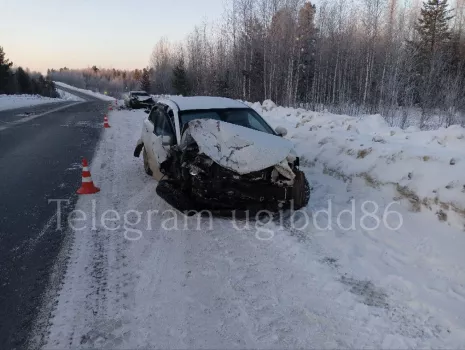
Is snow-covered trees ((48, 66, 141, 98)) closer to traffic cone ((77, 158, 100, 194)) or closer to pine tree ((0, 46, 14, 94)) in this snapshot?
pine tree ((0, 46, 14, 94))

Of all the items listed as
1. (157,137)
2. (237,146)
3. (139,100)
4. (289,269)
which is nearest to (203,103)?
(157,137)

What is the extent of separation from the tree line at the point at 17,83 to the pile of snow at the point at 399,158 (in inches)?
2483

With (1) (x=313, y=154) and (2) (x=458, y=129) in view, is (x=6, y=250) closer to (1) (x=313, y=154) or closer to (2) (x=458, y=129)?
(1) (x=313, y=154)

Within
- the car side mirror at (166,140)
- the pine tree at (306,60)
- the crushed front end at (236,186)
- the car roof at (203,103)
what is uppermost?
the pine tree at (306,60)

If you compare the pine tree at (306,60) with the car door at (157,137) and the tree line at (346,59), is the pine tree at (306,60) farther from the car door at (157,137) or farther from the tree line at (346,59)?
the car door at (157,137)

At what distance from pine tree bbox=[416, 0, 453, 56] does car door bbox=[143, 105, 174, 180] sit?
4012cm

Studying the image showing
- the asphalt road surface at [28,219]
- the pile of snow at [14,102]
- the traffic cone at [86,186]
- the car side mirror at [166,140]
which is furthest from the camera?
the pile of snow at [14,102]

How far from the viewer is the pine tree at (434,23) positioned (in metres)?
39.8

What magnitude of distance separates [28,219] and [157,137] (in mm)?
2629

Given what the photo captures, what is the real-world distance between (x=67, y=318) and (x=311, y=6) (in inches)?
1769

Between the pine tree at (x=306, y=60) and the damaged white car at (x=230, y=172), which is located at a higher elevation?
the pine tree at (x=306, y=60)

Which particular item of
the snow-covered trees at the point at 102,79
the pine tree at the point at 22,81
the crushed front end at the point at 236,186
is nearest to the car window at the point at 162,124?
the crushed front end at the point at 236,186

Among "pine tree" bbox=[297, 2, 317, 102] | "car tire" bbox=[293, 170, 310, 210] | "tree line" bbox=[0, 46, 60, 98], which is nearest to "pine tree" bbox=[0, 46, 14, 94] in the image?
"tree line" bbox=[0, 46, 60, 98]

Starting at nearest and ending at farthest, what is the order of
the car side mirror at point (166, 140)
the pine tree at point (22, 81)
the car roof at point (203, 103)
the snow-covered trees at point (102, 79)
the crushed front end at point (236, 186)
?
1. the crushed front end at point (236, 186)
2. the car side mirror at point (166, 140)
3. the car roof at point (203, 103)
4. the pine tree at point (22, 81)
5. the snow-covered trees at point (102, 79)
